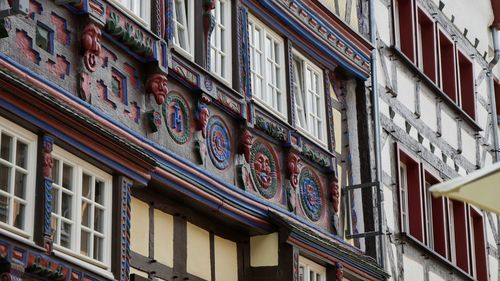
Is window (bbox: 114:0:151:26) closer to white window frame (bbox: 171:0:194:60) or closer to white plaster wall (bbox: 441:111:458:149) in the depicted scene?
white window frame (bbox: 171:0:194:60)

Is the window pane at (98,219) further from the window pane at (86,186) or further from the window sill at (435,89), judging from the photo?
the window sill at (435,89)

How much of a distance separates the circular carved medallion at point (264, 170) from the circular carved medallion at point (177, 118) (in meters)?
1.39

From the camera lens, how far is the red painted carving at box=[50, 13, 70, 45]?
10969mm

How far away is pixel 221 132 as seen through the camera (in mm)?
13523

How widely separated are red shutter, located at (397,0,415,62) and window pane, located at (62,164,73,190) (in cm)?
986

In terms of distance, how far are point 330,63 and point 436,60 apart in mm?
4758

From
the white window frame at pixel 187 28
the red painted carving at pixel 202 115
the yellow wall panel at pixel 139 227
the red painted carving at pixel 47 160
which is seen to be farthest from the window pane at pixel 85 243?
the white window frame at pixel 187 28

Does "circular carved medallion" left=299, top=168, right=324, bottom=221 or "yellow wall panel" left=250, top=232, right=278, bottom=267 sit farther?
"circular carved medallion" left=299, top=168, right=324, bottom=221

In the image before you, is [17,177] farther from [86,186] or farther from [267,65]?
[267,65]

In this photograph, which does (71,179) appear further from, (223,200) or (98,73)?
(223,200)

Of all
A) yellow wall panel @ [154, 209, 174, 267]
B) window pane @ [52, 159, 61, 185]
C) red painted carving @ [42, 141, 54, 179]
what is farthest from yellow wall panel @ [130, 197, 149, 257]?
red painted carving @ [42, 141, 54, 179]

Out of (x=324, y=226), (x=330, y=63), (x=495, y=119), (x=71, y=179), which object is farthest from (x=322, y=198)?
(x=495, y=119)

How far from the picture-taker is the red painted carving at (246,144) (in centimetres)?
1379

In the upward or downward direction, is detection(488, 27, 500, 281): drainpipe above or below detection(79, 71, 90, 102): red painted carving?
above
